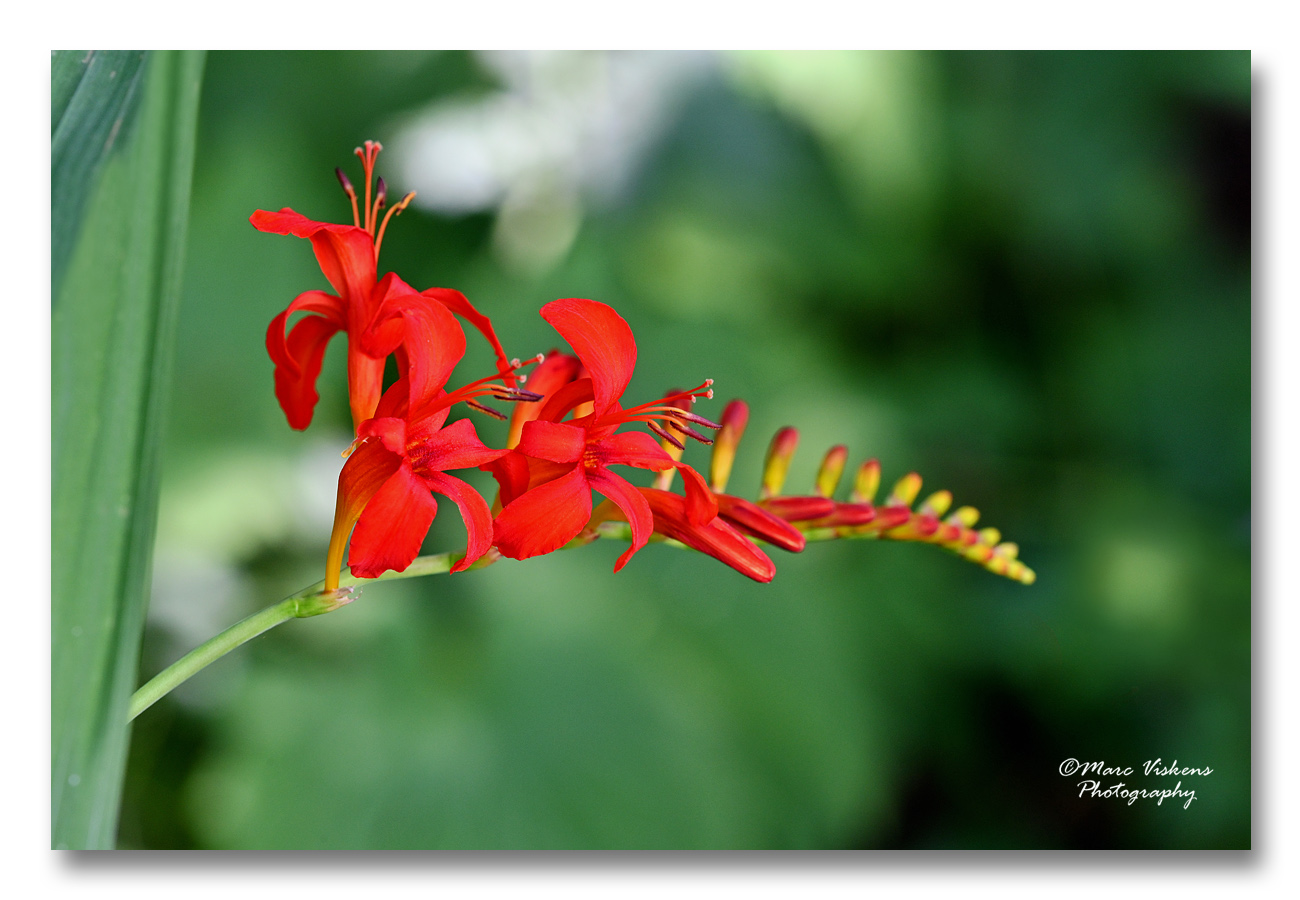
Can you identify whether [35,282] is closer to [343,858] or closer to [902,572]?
[343,858]

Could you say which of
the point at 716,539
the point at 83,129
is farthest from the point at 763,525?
the point at 83,129

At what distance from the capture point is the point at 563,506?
1.73 feet

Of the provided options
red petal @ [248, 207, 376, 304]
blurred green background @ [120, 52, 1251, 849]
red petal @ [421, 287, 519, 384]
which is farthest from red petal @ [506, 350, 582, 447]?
blurred green background @ [120, 52, 1251, 849]

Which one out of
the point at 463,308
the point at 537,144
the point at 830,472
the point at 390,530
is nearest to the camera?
the point at 390,530

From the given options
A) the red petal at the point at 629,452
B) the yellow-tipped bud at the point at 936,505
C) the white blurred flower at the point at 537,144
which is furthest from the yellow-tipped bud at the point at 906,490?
the white blurred flower at the point at 537,144

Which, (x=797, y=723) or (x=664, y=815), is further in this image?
(x=797, y=723)

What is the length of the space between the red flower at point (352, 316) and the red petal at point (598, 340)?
46mm

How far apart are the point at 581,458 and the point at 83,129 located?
41 centimetres

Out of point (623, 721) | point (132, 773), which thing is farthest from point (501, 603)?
point (132, 773)

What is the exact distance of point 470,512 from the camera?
513 mm

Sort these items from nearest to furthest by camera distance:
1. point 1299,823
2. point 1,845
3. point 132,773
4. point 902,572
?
1. point 1,845
2. point 1299,823
3. point 132,773
4. point 902,572

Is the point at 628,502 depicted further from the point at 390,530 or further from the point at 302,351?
the point at 302,351

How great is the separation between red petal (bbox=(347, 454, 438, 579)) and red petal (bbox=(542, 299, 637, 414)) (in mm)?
113

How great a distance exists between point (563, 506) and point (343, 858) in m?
0.64
